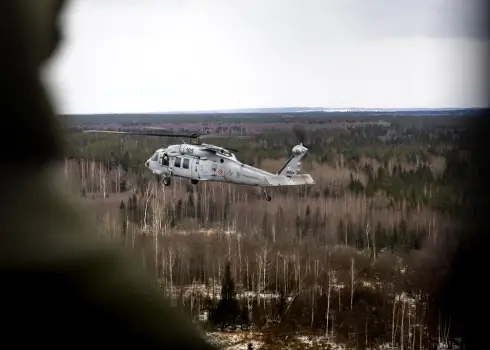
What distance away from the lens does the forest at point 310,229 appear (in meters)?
1.39

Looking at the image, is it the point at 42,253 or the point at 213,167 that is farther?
the point at 213,167

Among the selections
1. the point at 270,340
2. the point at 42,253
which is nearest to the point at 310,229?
the point at 270,340

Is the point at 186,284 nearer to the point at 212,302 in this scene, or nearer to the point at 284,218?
the point at 212,302

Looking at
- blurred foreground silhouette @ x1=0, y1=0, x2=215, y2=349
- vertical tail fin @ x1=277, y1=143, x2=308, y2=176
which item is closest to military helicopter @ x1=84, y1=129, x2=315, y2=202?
vertical tail fin @ x1=277, y1=143, x2=308, y2=176

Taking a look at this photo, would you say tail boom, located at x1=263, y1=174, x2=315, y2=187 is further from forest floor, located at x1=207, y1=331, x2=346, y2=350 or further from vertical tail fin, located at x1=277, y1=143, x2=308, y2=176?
forest floor, located at x1=207, y1=331, x2=346, y2=350

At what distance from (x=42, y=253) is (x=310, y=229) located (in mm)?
691

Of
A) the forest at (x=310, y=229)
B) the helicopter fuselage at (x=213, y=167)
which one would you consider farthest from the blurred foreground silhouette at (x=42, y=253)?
the helicopter fuselage at (x=213, y=167)

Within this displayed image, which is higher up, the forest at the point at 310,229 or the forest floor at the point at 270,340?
the forest at the point at 310,229

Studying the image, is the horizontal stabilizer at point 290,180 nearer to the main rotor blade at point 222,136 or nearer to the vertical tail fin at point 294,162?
the vertical tail fin at point 294,162

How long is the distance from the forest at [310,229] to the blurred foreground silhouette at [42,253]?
27 centimetres

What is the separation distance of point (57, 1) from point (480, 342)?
4.15 ft

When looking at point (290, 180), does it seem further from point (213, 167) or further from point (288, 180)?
point (213, 167)

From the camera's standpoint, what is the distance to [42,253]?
1056 millimetres

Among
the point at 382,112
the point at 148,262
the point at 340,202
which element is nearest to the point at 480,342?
the point at 340,202
